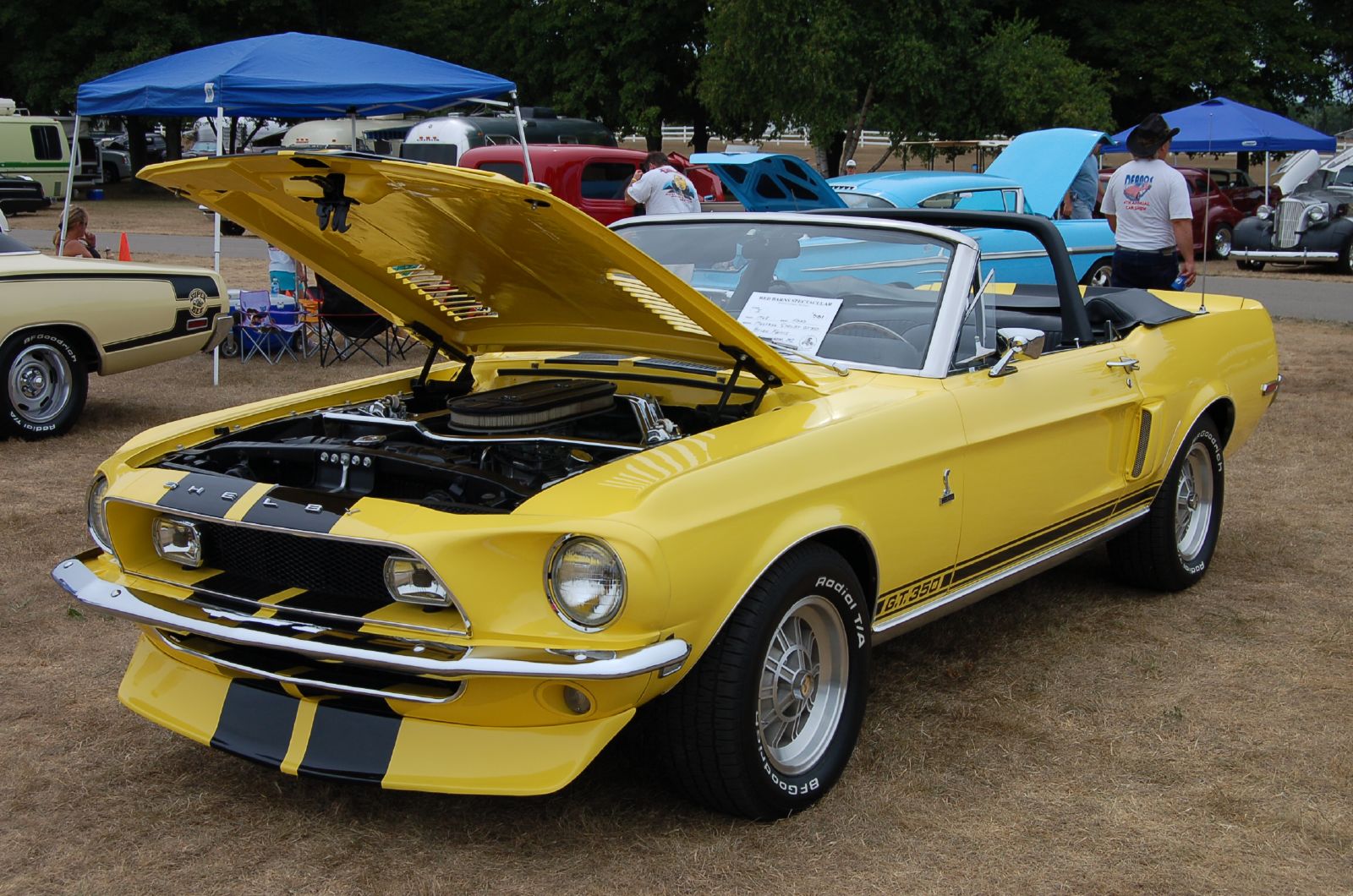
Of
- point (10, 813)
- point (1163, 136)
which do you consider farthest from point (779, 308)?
point (1163, 136)

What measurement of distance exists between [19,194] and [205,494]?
27.3 metres

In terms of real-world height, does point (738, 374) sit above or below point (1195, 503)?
above

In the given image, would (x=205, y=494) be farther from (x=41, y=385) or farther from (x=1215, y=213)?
(x=1215, y=213)

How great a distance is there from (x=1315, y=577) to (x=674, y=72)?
33629 millimetres

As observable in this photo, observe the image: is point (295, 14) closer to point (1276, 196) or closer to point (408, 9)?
point (408, 9)

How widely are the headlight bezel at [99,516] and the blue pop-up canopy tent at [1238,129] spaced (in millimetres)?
20754

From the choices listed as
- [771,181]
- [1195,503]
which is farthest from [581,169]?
[1195,503]

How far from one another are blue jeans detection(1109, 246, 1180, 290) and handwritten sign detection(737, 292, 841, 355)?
4.23m

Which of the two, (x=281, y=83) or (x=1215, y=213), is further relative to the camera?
(x=1215, y=213)

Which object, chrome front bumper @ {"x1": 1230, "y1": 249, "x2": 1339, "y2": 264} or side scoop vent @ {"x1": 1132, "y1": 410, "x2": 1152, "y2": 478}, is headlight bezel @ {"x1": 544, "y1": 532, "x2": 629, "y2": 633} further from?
chrome front bumper @ {"x1": 1230, "y1": 249, "x2": 1339, "y2": 264}

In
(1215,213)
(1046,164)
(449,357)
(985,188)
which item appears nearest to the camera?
(449,357)

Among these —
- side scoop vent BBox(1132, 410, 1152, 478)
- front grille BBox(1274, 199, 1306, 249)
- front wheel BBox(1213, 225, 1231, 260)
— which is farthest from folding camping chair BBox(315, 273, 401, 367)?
front wheel BBox(1213, 225, 1231, 260)

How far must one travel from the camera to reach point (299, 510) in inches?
120

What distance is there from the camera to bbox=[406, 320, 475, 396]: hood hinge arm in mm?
4383
